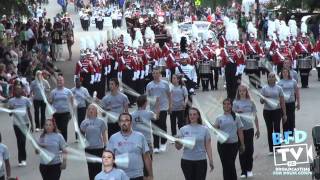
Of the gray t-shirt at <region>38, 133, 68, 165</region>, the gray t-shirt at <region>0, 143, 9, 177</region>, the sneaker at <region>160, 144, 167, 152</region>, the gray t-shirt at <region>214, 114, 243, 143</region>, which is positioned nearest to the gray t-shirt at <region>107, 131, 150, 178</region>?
the gray t-shirt at <region>0, 143, 9, 177</region>

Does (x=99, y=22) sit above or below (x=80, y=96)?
below

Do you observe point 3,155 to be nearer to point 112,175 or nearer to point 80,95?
point 112,175

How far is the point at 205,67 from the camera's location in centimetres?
2709

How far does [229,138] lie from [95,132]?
2.08 meters

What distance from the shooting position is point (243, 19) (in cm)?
4144

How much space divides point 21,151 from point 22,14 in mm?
14746

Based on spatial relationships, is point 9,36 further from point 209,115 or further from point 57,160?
point 57,160

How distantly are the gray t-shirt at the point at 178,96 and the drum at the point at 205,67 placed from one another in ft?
31.5

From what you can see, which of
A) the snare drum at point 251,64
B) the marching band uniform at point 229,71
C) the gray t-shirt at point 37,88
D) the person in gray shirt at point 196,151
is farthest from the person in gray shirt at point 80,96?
the snare drum at point 251,64

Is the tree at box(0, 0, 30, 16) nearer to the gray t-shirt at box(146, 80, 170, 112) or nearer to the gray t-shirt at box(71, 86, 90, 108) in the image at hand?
the gray t-shirt at box(71, 86, 90, 108)

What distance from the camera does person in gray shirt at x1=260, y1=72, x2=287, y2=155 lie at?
15773mm

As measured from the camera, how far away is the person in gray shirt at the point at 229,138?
13289 mm

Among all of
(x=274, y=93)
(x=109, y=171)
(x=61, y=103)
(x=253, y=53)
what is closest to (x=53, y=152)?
(x=109, y=171)

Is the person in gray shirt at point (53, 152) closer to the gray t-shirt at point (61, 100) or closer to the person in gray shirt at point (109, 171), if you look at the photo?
the person in gray shirt at point (109, 171)
